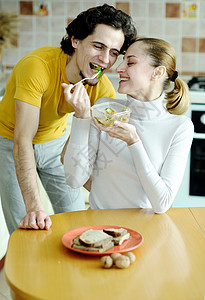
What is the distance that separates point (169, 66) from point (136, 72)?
0.14 metres

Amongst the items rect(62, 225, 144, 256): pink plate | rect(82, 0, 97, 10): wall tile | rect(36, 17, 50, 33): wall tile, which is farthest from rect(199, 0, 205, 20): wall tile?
rect(62, 225, 144, 256): pink plate

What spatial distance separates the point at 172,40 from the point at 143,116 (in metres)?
1.88

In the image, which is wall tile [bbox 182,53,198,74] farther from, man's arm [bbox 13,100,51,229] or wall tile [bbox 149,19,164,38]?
man's arm [bbox 13,100,51,229]

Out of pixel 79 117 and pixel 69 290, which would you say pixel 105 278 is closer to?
pixel 69 290

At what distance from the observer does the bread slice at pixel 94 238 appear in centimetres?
105

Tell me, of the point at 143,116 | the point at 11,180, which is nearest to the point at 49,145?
the point at 11,180

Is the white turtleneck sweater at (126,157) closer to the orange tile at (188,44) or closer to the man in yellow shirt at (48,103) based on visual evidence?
the man in yellow shirt at (48,103)

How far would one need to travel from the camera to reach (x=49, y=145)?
6.73 ft

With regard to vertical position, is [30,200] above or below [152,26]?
below

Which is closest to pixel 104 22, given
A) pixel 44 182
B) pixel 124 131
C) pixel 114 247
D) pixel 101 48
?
pixel 101 48

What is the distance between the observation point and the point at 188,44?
329 cm

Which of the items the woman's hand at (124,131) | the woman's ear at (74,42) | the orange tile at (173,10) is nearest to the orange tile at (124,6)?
the orange tile at (173,10)

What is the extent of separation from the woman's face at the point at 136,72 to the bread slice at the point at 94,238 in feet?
2.05

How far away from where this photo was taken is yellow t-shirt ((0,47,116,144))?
161cm
